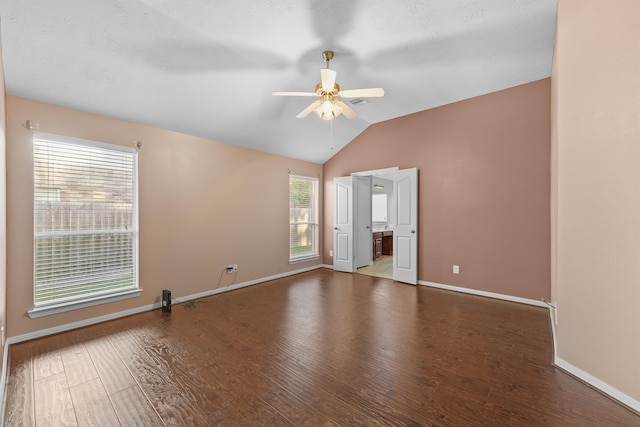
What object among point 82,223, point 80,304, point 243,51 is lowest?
point 80,304

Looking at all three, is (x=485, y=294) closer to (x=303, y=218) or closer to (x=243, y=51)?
(x=303, y=218)

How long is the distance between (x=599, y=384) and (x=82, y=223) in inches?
196

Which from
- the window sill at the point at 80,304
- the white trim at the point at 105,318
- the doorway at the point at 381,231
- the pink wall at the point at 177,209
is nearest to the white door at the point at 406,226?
the doorway at the point at 381,231

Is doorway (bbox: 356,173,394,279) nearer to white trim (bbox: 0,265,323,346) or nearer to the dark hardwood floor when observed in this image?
the dark hardwood floor

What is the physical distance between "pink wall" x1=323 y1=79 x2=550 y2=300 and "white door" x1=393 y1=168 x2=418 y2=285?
5.2 inches

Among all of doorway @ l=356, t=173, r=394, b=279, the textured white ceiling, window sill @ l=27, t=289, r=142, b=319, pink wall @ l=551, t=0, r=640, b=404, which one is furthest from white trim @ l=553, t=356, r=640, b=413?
window sill @ l=27, t=289, r=142, b=319

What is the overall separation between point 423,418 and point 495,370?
933 millimetres

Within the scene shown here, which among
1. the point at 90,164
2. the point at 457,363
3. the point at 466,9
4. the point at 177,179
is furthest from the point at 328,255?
the point at 466,9

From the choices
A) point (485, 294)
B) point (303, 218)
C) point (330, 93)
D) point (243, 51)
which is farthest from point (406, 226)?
point (243, 51)

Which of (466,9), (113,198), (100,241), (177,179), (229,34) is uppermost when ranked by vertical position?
(466,9)

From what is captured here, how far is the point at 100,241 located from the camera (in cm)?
322

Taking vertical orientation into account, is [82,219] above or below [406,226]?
above

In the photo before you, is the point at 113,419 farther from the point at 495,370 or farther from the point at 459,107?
the point at 459,107

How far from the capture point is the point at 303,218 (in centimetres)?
602
